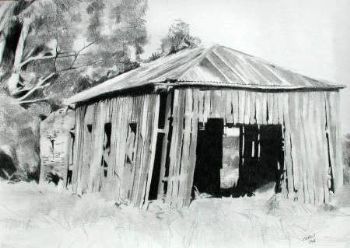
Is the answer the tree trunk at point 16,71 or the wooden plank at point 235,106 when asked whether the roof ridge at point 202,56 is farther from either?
the tree trunk at point 16,71

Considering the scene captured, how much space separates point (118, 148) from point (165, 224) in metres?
0.95

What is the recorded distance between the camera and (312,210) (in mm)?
4684

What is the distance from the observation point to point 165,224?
14.8 ft

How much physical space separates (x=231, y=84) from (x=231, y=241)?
1389 mm

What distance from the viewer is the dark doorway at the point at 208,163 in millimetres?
4738

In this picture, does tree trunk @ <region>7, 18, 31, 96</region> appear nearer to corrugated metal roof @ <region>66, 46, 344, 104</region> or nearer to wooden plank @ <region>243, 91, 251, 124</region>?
corrugated metal roof @ <region>66, 46, 344, 104</region>

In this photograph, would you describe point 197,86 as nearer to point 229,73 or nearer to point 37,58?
point 229,73

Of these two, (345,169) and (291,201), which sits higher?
(345,169)

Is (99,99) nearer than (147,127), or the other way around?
(147,127)

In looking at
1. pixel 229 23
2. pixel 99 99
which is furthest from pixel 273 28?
pixel 99 99

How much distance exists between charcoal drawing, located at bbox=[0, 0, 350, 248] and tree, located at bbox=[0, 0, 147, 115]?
0.04 ft

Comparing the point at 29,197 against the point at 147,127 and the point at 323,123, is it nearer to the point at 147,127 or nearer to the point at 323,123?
the point at 147,127
